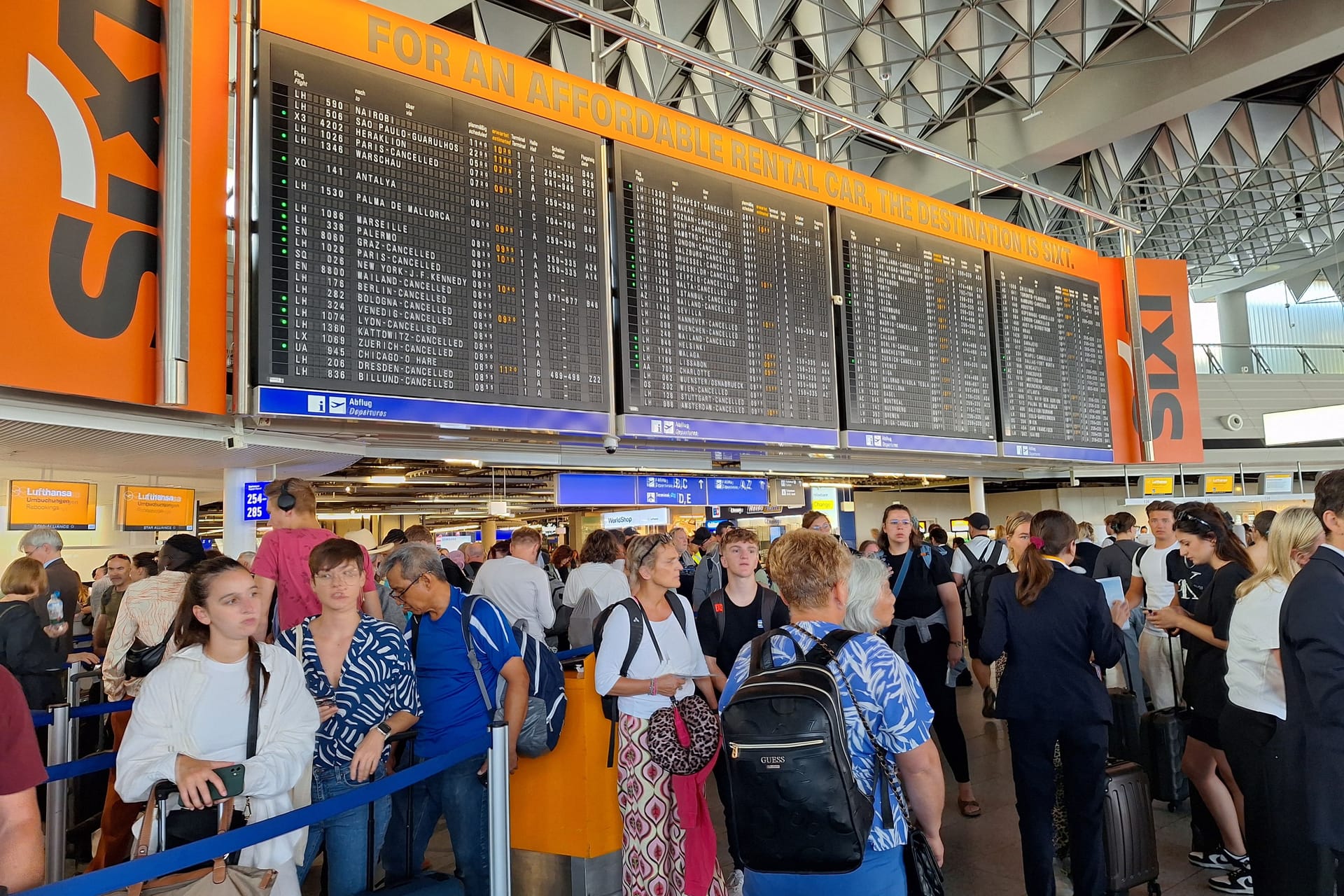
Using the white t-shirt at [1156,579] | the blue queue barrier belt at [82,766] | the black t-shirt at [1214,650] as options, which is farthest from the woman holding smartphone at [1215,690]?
the blue queue barrier belt at [82,766]

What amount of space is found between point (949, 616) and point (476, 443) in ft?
10.9

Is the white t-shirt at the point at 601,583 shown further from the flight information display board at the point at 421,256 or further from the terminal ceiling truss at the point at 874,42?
the terminal ceiling truss at the point at 874,42

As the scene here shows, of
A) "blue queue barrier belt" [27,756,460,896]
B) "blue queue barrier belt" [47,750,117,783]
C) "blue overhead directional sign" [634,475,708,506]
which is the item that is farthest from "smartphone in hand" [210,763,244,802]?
"blue overhead directional sign" [634,475,708,506]

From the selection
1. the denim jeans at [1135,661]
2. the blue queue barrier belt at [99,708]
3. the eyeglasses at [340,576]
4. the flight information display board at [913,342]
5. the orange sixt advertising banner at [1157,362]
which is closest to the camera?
the eyeglasses at [340,576]

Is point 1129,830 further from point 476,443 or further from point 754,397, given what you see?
point 476,443

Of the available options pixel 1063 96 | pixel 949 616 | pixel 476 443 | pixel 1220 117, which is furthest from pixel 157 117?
pixel 1220 117

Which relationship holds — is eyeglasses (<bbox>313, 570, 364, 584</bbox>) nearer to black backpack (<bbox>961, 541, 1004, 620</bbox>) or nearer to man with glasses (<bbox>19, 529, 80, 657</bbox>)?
man with glasses (<bbox>19, 529, 80, 657</bbox>)

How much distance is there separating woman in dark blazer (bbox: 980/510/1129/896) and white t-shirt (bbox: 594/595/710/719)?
1288 millimetres

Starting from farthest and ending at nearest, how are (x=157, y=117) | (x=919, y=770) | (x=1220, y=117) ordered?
(x=1220, y=117) < (x=157, y=117) < (x=919, y=770)

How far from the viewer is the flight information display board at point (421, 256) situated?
4.46 meters

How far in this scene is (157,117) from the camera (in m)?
4.20

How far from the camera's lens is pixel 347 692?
9.47 feet

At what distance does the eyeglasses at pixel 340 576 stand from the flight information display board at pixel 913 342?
16.3ft

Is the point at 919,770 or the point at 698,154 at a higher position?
the point at 698,154
